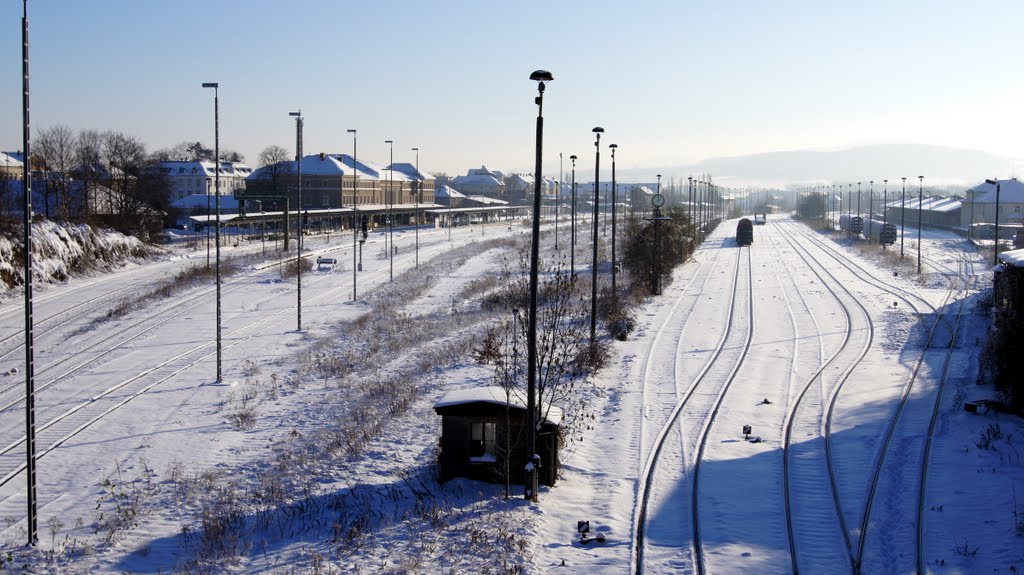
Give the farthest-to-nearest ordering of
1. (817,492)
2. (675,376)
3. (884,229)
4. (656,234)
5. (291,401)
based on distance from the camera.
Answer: (884,229) → (656,234) → (675,376) → (291,401) → (817,492)

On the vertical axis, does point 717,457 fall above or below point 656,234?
below

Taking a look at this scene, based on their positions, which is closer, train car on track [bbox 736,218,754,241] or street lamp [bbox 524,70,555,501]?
street lamp [bbox 524,70,555,501]

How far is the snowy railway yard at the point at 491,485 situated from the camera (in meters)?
12.7

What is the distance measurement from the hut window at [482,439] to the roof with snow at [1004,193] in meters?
104

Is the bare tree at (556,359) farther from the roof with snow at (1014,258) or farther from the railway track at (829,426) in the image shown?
the roof with snow at (1014,258)

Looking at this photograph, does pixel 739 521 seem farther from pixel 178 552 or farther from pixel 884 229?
pixel 884 229

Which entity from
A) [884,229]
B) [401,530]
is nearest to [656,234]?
[401,530]

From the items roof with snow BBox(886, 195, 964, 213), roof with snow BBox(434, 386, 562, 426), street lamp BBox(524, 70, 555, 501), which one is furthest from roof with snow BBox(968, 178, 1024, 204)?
street lamp BBox(524, 70, 555, 501)

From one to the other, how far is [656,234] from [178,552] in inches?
1346

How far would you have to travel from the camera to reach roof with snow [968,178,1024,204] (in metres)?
105

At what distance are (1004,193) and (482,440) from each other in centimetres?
11337

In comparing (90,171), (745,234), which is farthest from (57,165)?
(745,234)

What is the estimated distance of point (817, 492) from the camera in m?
15.4

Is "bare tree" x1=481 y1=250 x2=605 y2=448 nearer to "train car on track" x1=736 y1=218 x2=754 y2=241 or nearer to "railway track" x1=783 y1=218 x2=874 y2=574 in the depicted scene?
"railway track" x1=783 y1=218 x2=874 y2=574
